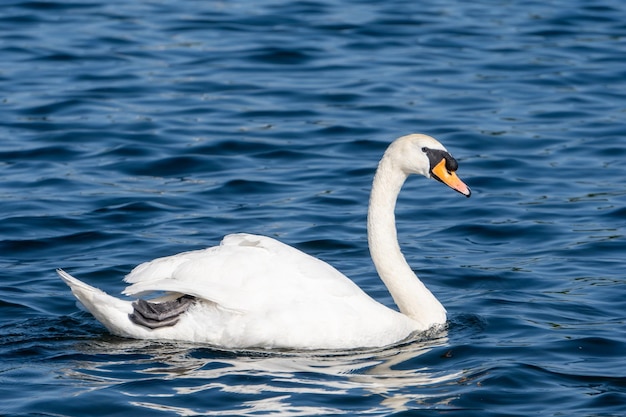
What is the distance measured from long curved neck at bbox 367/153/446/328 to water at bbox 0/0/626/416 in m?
0.30

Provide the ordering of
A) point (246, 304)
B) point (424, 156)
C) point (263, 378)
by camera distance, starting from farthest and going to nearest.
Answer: point (424, 156) < point (246, 304) < point (263, 378)

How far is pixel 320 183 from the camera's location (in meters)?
13.1

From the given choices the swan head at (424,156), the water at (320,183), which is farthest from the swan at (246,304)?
the swan head at (424,156)

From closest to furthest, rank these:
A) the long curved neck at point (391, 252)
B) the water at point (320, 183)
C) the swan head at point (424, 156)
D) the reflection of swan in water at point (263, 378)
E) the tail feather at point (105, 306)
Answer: the reflection of swan in water at point (263, 378) → the water at point (320, 183) → the tail feather at point (105, 306) → the swan head at point (424, 156) → the long curved neck at point (391, 252)

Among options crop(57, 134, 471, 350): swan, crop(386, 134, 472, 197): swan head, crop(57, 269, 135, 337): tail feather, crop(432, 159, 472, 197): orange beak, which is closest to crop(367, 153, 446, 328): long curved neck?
crop(386, 134, 472, 197): swan head

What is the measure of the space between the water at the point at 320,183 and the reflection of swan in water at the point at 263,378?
0.02 meters

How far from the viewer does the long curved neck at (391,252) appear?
9195mm

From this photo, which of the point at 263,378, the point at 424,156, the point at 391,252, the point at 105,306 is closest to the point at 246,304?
the point at 263,378

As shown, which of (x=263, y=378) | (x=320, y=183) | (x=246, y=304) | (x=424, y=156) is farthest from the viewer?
(x=320, y=183)

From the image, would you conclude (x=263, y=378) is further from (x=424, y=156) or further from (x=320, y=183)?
(x=320, y=183)

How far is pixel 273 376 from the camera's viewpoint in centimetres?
796

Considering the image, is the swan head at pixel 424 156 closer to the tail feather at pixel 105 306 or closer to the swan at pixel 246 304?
the swan at pixel 246 304

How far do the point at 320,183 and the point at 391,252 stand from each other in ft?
12.7

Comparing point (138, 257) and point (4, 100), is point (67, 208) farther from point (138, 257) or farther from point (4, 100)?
point (4, 100)
